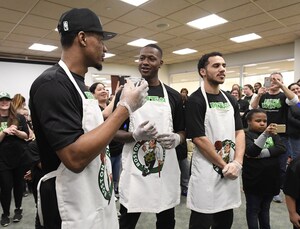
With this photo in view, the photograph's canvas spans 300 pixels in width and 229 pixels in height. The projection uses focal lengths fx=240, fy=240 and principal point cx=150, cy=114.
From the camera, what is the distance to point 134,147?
163 centimetres

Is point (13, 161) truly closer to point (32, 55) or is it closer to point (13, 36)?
point (13, 36)

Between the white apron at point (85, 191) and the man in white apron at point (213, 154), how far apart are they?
0.84 m

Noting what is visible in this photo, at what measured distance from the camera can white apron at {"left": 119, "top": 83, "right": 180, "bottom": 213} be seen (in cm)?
160

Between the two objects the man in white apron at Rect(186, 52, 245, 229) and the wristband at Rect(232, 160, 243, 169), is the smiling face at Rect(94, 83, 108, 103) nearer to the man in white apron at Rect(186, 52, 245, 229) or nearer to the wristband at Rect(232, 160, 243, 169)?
the man in white apron at Rect(186, 52, 245, 229)

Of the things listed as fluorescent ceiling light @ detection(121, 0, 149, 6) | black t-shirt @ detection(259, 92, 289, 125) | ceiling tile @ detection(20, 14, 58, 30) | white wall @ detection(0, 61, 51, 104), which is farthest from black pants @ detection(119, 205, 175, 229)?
white wall @ detection(0, 61, 51, 104)

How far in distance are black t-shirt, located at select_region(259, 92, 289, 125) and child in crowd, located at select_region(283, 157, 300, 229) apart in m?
2.10

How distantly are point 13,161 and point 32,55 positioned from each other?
6.09m

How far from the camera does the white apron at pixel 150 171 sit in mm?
1598

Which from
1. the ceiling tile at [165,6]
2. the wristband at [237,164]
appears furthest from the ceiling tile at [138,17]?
the wristband at [237,164]

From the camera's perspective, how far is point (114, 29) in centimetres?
534

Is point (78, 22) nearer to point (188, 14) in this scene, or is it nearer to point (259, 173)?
point (259, 173)

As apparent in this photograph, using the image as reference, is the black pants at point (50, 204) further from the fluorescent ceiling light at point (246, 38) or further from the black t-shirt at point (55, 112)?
the fluorescent ceiling light at point (246, 38)

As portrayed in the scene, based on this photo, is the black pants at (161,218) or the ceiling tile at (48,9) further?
the ceiling tile at (48,9)

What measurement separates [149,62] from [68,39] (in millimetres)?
859
